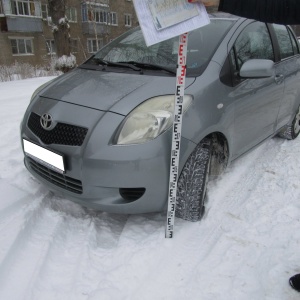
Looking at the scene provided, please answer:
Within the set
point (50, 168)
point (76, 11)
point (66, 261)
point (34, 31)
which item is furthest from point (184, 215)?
point (76, 11)

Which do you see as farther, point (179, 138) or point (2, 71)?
point (2, 71)

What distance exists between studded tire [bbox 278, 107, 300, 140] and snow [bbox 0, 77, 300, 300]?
1.28 metres

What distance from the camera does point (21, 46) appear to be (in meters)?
22.6

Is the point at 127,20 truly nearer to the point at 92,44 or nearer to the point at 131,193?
the point at 92,44

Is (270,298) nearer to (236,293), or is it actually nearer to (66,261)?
(236,293)

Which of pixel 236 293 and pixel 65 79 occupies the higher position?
pixel 65 79

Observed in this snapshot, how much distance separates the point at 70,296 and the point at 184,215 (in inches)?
37.7

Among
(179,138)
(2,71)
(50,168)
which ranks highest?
(179,138)

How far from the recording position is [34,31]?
2214 cm

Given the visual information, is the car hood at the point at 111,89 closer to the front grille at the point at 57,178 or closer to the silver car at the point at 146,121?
the silver car at the point at 146,121

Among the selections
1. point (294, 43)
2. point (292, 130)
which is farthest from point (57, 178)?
point (294, 43)

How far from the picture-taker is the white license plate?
6.73ft

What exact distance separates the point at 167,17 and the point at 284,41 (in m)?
2.37

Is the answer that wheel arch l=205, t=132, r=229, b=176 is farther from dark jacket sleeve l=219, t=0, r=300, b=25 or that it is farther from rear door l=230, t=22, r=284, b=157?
dark jacket sleeve l=219, t=0, r=300, b=25
